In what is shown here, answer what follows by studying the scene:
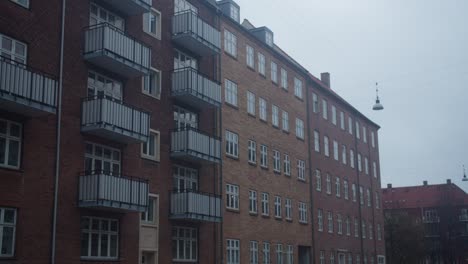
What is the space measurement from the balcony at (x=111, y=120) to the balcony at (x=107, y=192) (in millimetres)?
1567

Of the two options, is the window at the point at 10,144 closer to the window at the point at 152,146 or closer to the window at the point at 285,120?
the window at the point at 152,146

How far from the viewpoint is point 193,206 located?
28312 mm

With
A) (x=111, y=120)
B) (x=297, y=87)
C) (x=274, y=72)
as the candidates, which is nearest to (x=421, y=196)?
(x=297, y=87)

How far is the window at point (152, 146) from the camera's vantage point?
89.8ft

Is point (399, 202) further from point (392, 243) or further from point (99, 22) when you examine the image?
point (99, 22)

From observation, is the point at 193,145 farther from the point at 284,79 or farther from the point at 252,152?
the point at 284,79

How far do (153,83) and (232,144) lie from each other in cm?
742

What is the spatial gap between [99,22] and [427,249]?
73.0m

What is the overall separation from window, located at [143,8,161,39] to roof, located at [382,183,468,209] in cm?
8244

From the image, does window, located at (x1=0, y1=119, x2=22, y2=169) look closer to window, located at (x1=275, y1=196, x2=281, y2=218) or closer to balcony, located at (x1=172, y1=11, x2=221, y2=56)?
balcony, located at (x1=172, y1=11, x2=221, y2=56)

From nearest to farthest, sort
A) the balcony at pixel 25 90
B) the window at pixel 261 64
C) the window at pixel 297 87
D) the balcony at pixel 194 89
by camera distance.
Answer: the balcony at pixel 25 90
the balcony at pixel 194 89
the window at pixel 261 64
the window at pixel 297 87

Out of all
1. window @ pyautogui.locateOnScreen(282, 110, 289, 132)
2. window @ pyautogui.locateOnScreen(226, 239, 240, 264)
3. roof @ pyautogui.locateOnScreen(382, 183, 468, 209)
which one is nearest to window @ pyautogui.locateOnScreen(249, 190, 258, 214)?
window @ pyautogui.locateOnScreen(226, 239, 240, 264)

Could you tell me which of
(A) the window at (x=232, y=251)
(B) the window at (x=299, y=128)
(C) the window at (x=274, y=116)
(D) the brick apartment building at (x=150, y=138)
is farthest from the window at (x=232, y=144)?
(B) the window at (x=299, y=128)

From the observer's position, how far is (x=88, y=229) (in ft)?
76.4
